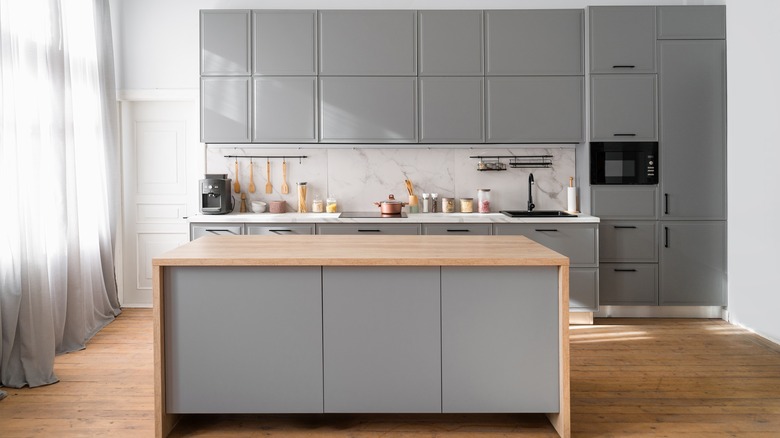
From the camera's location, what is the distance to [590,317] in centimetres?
477

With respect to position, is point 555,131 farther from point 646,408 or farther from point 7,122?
point 7,122

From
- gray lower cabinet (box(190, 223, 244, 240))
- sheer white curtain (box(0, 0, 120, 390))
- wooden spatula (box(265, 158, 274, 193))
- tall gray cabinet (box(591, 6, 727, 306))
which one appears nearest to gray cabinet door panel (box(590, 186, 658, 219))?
tall gray cabinet (box(591, 6, 727, 306))

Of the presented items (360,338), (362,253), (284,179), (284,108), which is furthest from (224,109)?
(360,338)

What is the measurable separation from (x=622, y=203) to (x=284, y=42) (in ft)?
10.4

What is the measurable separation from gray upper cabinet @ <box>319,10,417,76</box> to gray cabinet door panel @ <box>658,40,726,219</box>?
2.16 m

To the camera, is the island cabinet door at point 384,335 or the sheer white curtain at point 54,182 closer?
the island cabinet door at point 384,335

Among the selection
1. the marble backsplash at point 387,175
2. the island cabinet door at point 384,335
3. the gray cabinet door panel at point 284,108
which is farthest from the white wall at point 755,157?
the gray cabinet door panel at point 284,108

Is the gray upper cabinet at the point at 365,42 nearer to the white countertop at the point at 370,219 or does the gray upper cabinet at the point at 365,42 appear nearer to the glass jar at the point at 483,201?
the white countertop at the point at 370,219

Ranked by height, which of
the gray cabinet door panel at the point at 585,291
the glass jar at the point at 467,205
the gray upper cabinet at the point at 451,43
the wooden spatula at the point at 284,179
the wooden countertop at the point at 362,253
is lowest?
the gray cabinet door panel at the point at 585,291

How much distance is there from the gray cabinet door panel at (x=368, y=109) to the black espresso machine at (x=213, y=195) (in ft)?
3.13

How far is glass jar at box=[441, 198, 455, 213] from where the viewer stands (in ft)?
17.4

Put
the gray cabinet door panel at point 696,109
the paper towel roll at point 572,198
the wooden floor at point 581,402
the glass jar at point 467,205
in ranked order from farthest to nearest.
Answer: the glass jar at point 467,205
the paper towel roll at point 572,198
the gray cabinet door panel at point 696,109
the wooden floor at point 581,402

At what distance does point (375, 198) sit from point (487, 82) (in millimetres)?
1461

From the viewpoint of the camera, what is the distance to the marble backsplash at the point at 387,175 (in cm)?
538
